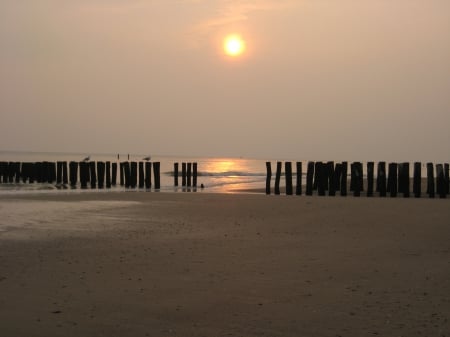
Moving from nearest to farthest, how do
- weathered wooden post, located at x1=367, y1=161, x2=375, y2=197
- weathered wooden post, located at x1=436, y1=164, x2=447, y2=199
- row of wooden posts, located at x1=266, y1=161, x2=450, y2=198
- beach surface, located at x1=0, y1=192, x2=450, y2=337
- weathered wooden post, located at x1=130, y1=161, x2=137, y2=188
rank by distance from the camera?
beach surface, located at x1=0, y1=192, x2=450, y2=337 < weathered wooden post, located at x1=436, y1=164, x2=447, y2=199 < row of wooden posts, located at x1=266, y1=161, x2=450, y2=198 < weathered wooden post, located at x1=367, y1=161, x2=375, y2=197 < weathered wooden post, located at x1=130, y1=161, x2=137, y2=188

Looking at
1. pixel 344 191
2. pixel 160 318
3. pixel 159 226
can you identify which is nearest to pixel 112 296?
pixel 160 318

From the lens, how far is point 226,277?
21.6ft

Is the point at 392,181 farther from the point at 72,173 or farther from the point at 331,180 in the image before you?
the point at 72,173

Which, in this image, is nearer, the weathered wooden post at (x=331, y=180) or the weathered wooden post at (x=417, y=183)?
the weathered wooden post at (x=417, y=183)

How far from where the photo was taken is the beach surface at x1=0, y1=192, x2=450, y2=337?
4.94 meters

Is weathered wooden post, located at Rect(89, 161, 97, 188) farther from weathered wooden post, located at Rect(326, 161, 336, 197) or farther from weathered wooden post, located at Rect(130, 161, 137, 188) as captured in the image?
weathered wooden post, located at Rect(326, 161, 336, 197)

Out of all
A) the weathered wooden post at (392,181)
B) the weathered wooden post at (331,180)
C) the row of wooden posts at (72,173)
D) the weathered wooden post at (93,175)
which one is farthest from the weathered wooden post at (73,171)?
the weathered wooden post at (392,181)

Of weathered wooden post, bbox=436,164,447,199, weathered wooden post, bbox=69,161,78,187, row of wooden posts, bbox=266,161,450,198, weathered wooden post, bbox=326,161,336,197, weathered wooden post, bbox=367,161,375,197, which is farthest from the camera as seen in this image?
weathered wooden post, bbox=69,161,78,187

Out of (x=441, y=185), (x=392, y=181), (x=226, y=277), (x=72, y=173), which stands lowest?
(x=226, y=277)

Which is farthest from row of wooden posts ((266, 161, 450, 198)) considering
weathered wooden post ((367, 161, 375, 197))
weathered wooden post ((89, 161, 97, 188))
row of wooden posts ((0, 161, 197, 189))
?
weathered wooden post ((89, 161, 97, 188))

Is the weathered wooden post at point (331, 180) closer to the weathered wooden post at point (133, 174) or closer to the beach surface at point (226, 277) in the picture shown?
the beach surface at point (226, 277)

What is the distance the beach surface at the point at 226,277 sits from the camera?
494 cm

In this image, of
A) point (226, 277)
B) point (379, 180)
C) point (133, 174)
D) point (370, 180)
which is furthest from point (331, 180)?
point (226, 277)

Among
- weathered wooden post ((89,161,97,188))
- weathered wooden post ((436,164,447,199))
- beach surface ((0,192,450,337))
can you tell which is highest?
weathered wooden post ((89,161,97,188))
